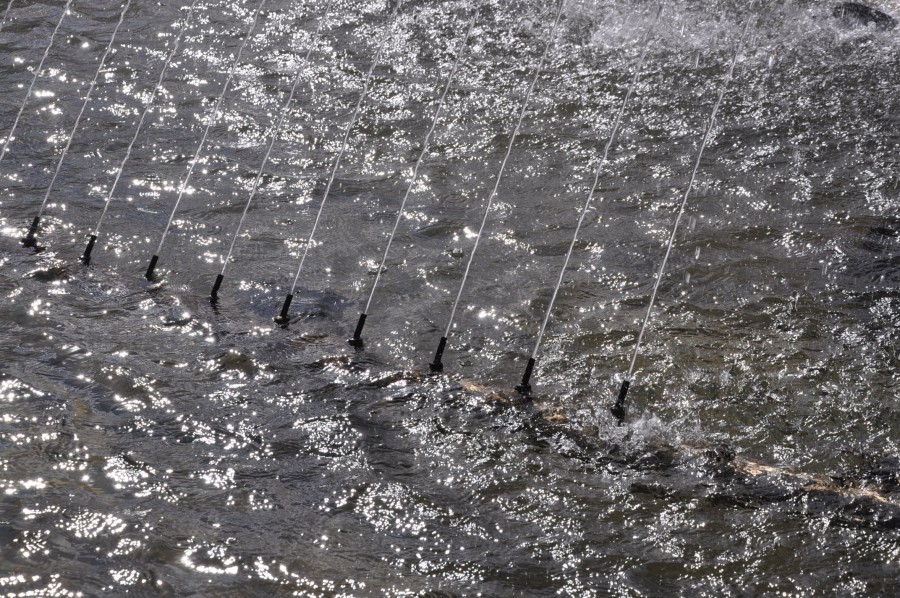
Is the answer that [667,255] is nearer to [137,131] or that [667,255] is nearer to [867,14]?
[137,131]

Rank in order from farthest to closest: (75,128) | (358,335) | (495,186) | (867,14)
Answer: (867,14), (75,128), (495,186), (358,335)

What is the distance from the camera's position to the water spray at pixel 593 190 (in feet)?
16.6

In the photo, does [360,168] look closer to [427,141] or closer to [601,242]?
[427,141]

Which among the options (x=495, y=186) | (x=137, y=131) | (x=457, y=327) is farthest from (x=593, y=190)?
(x=137, y=131)

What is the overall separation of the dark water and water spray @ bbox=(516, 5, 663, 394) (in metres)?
0.10

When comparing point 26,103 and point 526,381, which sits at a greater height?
point 26,103

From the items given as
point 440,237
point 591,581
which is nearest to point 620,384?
point 591,581

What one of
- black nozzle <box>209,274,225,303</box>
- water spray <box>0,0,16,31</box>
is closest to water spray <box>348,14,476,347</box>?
black nozzle <box>209,274,225,303</box>

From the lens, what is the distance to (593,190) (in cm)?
666

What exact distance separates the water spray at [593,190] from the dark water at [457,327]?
104 millimetres

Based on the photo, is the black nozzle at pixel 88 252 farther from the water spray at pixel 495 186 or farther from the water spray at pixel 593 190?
the water spray at pixel 593 190

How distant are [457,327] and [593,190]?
67.9 inches

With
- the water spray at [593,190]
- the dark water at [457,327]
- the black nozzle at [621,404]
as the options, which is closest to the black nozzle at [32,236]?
the dark water at [457,327]

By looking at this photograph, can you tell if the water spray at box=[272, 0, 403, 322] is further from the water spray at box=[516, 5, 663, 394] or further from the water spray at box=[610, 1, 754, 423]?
the water spray at box=[610, 1, 754, 423]
